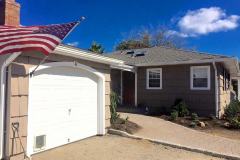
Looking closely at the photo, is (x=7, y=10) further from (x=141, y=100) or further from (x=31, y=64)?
(x=141, y=100)

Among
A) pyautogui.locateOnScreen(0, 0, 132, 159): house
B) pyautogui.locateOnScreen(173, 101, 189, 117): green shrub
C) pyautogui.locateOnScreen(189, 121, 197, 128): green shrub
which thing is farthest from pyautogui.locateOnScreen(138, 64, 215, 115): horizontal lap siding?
pyautogui.locateOnScreen(0, 0, 132, 159): house

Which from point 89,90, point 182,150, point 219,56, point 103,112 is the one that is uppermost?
point 219,56

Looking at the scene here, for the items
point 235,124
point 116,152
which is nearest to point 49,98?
point 116,152

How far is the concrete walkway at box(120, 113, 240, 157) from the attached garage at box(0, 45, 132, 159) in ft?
7.00

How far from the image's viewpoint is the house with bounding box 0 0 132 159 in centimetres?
680

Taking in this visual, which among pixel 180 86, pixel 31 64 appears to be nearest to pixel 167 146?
pixel 31 64

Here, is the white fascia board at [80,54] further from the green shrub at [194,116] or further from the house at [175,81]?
the house at [175,81]

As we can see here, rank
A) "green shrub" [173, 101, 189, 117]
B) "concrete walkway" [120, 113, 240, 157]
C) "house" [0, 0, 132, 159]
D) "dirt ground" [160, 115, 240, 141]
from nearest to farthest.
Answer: "house" [0, 0, 132, 159], "concrete walkway" [120, 113, 240, 157], "dirt ground" [160, 115, 240, 141], "green shrub" [173, 101, 189, 117]

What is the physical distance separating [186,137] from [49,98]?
5.67 meters

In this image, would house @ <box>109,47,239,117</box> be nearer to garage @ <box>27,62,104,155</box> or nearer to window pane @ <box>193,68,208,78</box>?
window pane @ <box>193,68,208,78</box>

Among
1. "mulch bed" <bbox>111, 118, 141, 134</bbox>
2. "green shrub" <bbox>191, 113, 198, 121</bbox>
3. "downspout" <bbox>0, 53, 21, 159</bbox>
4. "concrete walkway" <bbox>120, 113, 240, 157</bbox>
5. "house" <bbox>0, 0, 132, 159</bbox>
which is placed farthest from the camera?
"green shrub" <bbox>191, 113, 198, 121</bbox>

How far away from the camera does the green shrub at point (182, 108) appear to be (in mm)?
15805

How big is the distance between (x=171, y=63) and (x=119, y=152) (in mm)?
9806

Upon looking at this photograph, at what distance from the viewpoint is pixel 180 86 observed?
1712cm
